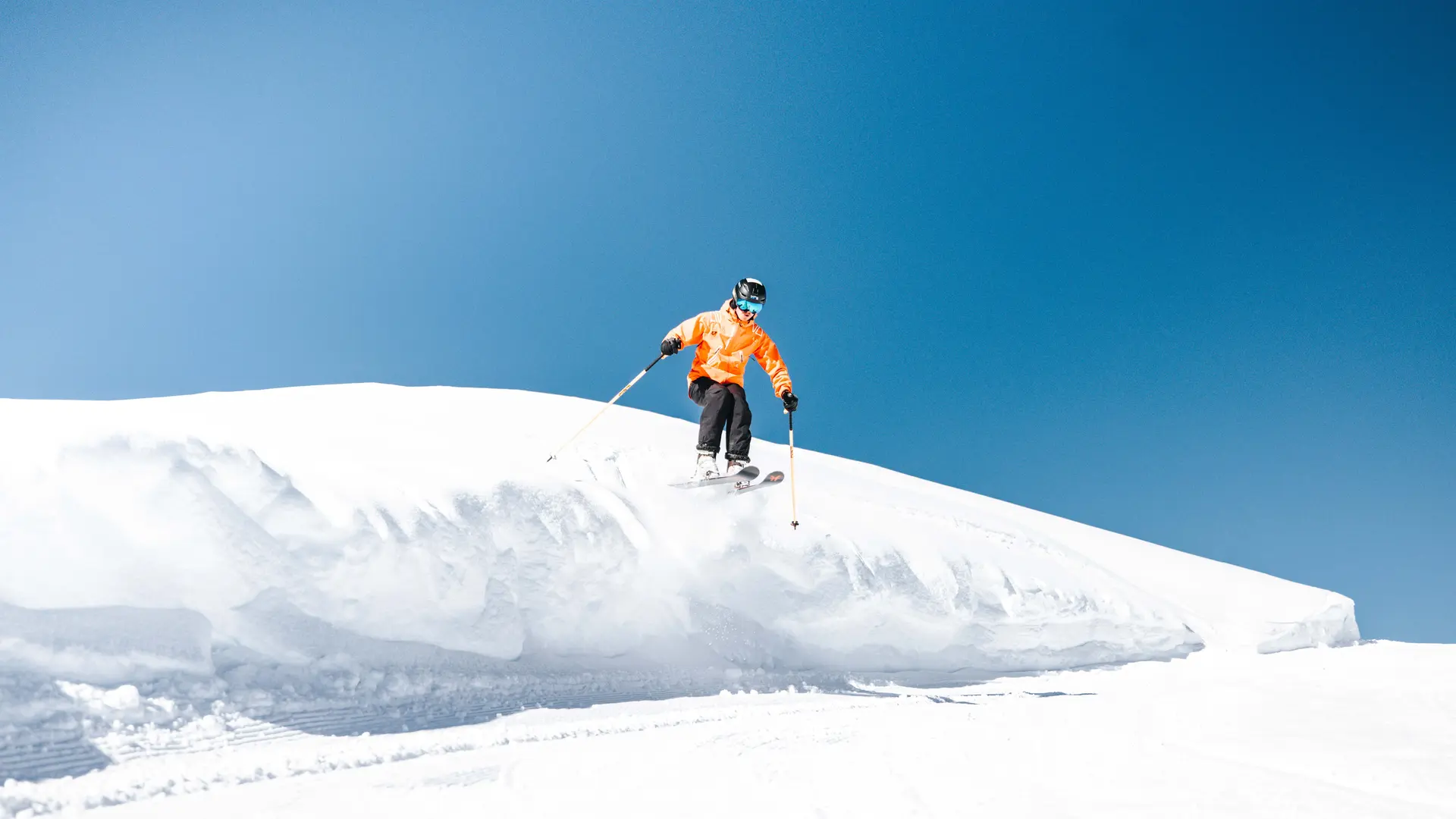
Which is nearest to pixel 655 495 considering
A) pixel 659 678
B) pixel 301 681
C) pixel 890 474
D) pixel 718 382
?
pixel 718 382

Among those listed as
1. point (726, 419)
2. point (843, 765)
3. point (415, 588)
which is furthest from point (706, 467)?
point (843, 765)

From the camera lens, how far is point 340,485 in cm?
530

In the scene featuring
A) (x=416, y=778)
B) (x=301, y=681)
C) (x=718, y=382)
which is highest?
(x=718, y=382)

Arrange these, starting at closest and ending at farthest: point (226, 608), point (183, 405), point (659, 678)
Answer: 1. point (226, 608)
2. point (659, 678)
3. point (183, 405)

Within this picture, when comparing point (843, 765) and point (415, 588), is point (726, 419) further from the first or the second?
point (843, 765)

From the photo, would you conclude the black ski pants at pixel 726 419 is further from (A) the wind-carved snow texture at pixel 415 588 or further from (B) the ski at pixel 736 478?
(A) the wind-carved snow texture at pixel 415 588

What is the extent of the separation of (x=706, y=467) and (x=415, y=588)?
2973mm

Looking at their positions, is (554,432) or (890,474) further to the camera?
(890,474)

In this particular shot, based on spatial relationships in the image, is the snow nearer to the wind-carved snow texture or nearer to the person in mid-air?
the wind-carved snow texture

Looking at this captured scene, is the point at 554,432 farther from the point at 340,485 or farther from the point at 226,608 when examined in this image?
the point at 226,608

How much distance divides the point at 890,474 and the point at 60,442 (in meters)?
15.3

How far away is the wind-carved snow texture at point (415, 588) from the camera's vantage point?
3979 mm

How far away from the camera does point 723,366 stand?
7.34 m

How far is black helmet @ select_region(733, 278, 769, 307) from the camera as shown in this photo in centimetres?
725
